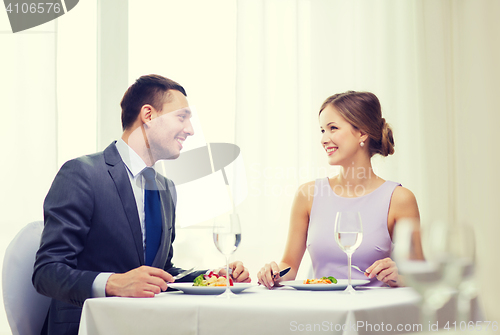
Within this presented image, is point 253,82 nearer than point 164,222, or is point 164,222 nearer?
point 164,222

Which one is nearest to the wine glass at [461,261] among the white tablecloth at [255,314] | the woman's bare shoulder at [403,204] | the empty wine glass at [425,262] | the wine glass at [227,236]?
the empty wine glass at [425,262]

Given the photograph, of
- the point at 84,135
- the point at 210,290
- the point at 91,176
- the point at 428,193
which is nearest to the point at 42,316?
the point at 91,176

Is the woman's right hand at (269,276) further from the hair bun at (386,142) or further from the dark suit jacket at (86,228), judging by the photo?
the hair bun at (386,142)

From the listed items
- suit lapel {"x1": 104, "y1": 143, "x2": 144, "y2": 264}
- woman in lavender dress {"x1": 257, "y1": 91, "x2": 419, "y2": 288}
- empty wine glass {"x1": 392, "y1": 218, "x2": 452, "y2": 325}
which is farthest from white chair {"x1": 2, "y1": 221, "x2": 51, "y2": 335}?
empty wine glass {"x1": 392, "y1": 218, "x2": 452, "y2": 325}

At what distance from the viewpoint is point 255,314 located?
29.9 inches

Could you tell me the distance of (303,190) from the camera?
171 centimetres

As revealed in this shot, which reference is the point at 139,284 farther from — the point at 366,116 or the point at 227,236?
the point at 366,116

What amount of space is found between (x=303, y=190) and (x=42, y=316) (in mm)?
968

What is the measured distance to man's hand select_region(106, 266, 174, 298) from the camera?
2.97 feet

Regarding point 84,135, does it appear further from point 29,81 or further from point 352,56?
point 352,56

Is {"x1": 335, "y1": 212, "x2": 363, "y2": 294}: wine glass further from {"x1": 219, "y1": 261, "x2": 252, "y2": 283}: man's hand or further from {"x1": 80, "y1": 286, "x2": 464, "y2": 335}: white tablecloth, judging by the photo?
{"x1": 219, "y1": 261, "x2": 252, "y2": 283}: man's hand

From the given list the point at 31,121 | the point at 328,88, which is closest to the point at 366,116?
the point at 328,88

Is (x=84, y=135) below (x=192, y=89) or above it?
below

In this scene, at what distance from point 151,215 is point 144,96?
459 millimetres
